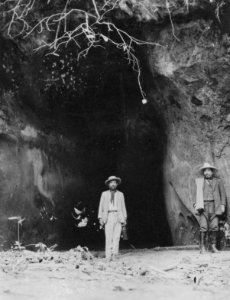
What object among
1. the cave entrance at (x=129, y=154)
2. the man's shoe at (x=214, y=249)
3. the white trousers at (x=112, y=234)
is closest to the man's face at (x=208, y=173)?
the man's shoe at (x=214, y=249)

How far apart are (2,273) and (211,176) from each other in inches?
187

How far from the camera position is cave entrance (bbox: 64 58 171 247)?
37.5ft

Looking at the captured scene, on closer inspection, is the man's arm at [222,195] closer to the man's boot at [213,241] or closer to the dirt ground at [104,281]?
the man's boot at [213,241]

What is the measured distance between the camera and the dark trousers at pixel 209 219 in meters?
8.73

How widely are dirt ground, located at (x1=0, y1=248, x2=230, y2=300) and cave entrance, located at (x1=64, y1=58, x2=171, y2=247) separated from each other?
16.1 feet

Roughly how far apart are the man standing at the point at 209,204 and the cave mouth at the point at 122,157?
229 centimetres

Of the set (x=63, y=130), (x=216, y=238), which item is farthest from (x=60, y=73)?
(x=216, y=238)

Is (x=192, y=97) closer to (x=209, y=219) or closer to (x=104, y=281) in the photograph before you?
(x=209, y=219)

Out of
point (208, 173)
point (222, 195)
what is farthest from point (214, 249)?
point (208, 173)

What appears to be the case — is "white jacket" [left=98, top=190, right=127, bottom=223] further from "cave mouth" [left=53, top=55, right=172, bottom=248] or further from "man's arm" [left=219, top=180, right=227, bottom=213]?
"cave mouth" [left=53, top=55, right=172, bottom=248]

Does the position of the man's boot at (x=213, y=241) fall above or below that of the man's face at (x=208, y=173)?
below

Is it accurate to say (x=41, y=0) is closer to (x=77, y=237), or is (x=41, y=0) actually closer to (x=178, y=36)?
(x=178, y=36)

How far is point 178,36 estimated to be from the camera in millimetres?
9281

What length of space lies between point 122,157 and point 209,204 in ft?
12.6
